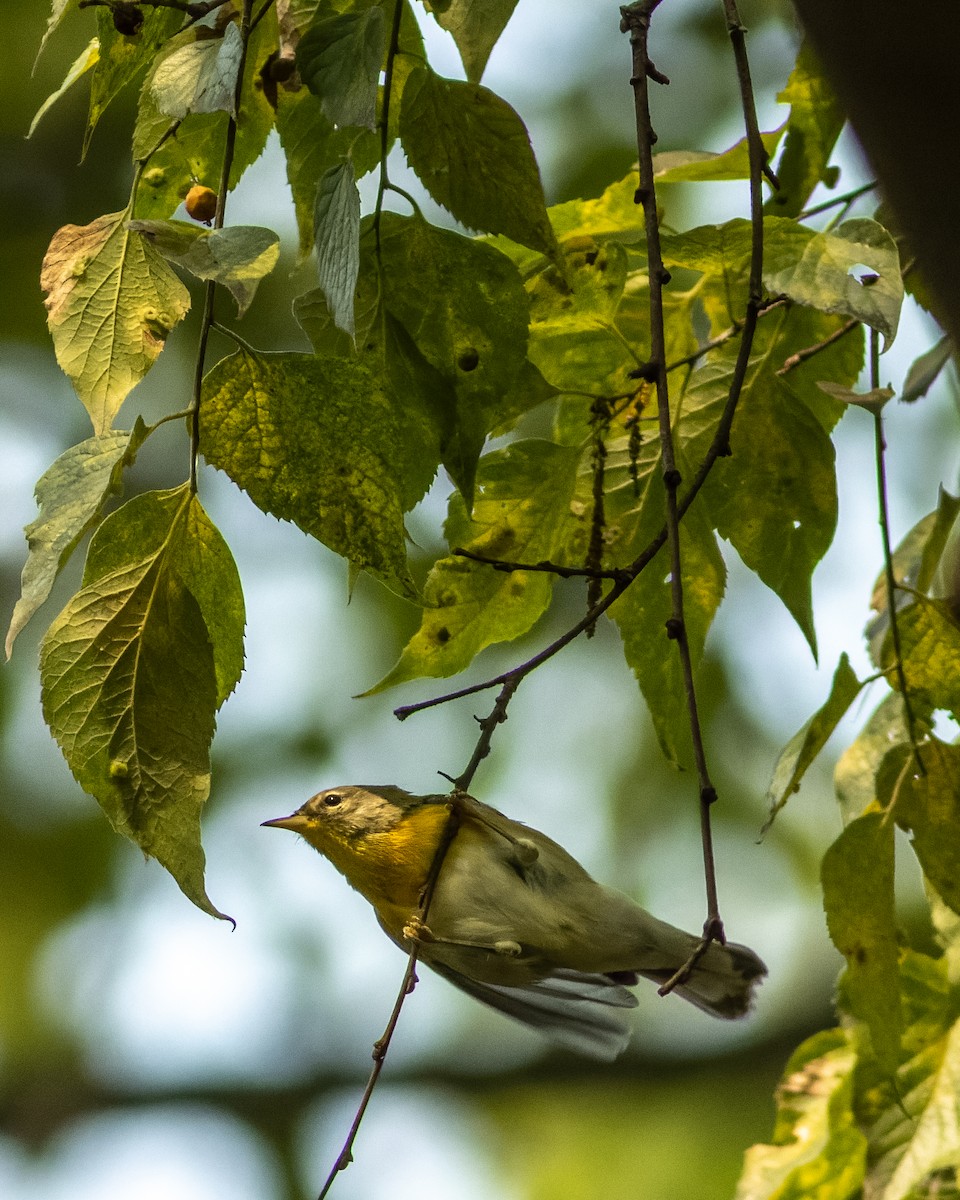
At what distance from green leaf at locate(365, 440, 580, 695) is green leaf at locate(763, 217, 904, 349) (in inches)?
16.7

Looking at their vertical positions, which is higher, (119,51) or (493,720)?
(119,51)

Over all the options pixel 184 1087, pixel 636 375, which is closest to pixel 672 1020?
pixel 184 1087

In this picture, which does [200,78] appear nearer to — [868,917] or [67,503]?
[67,503]

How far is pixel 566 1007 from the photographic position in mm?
2438

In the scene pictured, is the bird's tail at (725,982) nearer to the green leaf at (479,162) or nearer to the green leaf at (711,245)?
the green leaf at (711,245)

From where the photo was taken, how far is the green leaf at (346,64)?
4.16 feet

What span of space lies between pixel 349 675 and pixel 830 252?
5.10 m

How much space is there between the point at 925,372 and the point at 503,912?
121cm

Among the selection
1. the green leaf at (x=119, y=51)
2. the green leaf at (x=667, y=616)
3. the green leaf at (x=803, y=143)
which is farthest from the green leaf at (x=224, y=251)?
the green leaf at (x=803, y=143)

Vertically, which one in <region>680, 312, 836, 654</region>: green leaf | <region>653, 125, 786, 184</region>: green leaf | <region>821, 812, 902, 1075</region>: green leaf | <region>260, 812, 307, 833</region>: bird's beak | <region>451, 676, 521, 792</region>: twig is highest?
<region>653, 125, 786, 184</region>: green leaf

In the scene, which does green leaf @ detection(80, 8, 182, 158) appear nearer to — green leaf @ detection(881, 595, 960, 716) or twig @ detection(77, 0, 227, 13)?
twig @ detection(77, 0, 227, 13)

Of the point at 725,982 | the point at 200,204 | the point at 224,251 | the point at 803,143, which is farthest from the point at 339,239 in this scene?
the point at 725,982

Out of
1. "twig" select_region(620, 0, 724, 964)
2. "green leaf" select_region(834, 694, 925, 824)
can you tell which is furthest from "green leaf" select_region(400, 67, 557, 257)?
"green leaf" select_region(834, 694, 925, 824)

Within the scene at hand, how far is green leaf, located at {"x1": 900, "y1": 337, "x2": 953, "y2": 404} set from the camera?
248 cm
